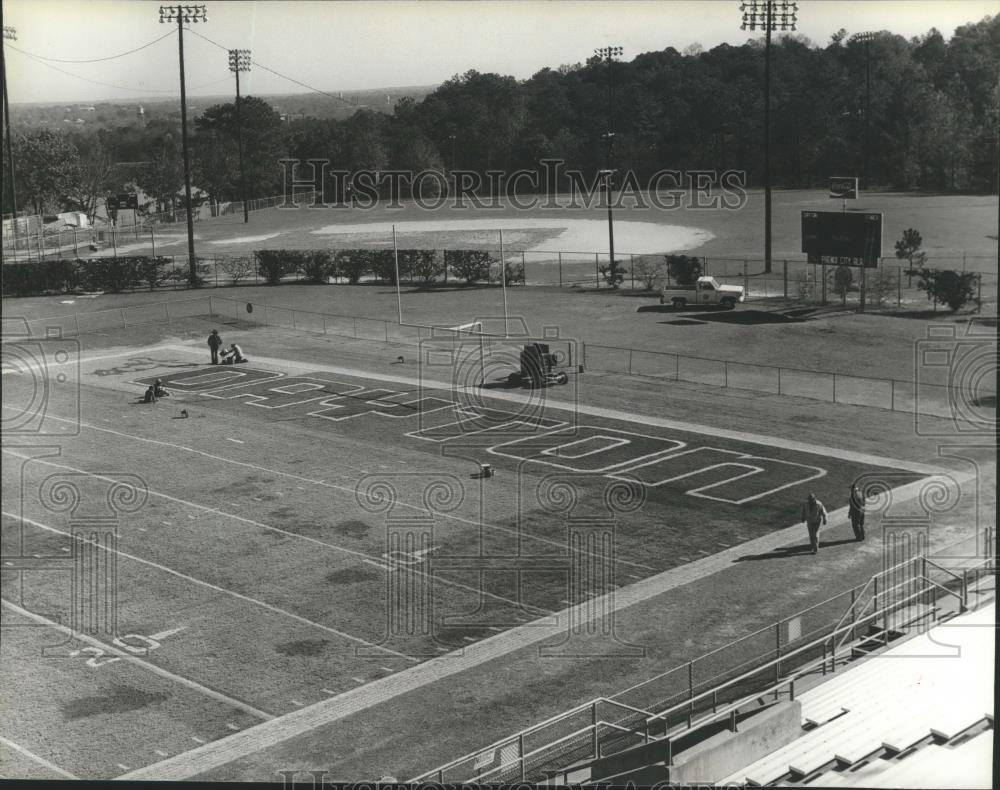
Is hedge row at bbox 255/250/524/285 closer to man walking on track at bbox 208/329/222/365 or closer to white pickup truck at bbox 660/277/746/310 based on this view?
white pickup truck at bbox 660/277/746/310

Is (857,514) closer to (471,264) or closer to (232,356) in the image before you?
(232,356)

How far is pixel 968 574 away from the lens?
2658 centimetres

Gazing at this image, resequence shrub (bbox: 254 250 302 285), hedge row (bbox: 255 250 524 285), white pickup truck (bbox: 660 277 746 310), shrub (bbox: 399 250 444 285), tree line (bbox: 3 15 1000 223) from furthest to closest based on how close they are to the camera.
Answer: tree line (bbox: 3 15 1000 223) < shrub (bbox: 254 250 302 285) < shrub (bbox: 399 250 444 285) < hedge row (bbox: 255 250 524 285) < white pickup truck (bbox: 660 277 746 310)

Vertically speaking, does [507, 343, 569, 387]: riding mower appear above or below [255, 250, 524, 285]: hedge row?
below

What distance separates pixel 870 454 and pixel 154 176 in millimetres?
88544

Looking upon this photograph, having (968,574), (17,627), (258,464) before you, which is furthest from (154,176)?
(968,574)

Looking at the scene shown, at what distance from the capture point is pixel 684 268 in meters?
70.6

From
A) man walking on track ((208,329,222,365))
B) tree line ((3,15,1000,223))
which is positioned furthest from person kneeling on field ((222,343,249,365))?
tree line ((3,15,1000,223))

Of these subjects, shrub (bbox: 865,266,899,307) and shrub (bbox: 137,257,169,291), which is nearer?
shrub (bbox: 865,266,899,307)

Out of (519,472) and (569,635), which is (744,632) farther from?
(519,472)

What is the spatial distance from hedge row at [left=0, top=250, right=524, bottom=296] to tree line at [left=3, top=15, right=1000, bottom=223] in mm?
32369

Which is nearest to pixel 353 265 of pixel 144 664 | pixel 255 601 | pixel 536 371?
pixel 536 371

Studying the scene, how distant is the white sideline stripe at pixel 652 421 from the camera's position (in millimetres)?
38062

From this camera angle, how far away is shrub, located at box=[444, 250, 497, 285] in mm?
73938
